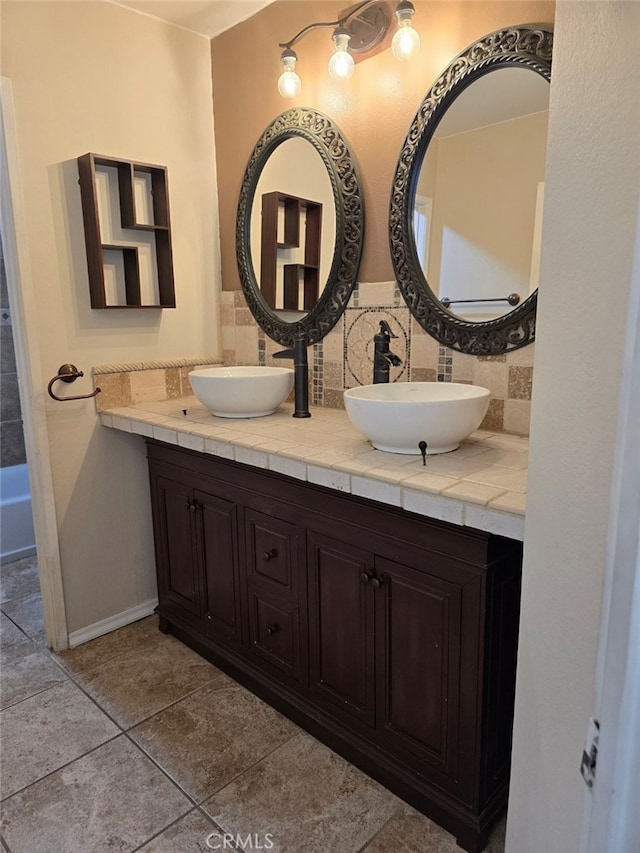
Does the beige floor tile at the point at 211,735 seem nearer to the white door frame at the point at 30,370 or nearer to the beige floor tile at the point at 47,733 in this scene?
the beige floor tile at the point at 47,733

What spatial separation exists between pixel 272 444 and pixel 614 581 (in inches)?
46.9

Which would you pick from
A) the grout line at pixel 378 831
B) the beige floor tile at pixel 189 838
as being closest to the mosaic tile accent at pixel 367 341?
the grout line at pixel 378 831

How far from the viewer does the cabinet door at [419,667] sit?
4.41 ft

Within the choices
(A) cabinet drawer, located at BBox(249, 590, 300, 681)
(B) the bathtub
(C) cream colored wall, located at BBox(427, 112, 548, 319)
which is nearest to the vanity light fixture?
(C) cream colored wall, located at BBox(427, 112, 548, 319)

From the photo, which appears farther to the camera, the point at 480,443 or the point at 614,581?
the point at 480,443

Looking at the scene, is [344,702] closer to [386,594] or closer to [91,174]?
[386,594]

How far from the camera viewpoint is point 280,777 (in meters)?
1.62

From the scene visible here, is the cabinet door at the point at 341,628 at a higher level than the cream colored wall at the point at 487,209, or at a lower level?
lower

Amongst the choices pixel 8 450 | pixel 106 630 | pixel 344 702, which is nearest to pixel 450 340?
pixel 344 702

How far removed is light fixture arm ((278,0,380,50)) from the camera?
6.06ft

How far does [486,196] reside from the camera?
5.51ft

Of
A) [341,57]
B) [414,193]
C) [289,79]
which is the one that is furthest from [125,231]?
[414,193]

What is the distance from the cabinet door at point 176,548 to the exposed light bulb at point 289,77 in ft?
4.88

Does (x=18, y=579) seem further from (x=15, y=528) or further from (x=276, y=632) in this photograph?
(x=276, y=632)
